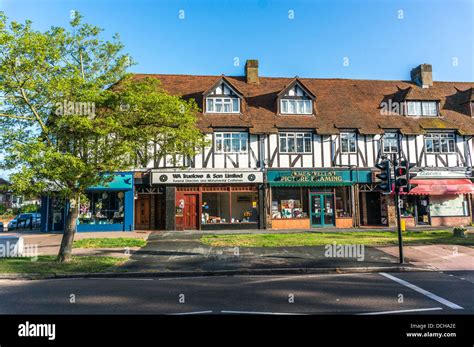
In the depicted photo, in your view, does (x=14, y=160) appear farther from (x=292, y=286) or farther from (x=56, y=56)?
(x=292, y=286)

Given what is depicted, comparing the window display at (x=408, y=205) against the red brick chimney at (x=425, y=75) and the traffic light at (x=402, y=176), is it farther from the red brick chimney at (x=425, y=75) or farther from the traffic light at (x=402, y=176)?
the traffic light at (x=402, y=176)

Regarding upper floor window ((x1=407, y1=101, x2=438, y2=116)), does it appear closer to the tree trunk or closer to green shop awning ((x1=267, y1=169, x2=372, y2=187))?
green shop awning ((x1=267, y1=169, x2=372, y2=187))

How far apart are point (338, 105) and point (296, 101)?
3.84 m

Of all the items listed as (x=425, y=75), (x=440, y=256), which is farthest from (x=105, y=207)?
(x=425, y=75)

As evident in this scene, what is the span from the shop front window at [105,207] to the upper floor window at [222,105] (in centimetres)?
Result: 898

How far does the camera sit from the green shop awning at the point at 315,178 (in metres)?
21.8

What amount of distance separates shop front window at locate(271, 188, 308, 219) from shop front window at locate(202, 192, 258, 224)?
149 centimetres

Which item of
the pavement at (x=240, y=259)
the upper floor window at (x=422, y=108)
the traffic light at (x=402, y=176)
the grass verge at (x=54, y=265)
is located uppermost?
the upper floor window at (x=422, y=108)

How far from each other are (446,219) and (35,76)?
26.9 meters

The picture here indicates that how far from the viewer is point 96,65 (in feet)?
39.5

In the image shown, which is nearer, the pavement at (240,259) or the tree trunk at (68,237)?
the pavement at (240,259)

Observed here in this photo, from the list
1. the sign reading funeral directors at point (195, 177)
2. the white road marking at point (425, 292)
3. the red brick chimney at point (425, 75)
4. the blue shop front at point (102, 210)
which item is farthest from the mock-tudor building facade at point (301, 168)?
the white road marking at point (425, 292)

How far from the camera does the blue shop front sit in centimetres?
2109

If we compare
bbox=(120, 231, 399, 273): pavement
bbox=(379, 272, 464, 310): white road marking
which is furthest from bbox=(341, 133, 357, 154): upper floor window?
bbox=(379, 272, 464, 310): white road marking
